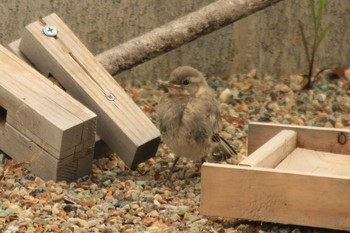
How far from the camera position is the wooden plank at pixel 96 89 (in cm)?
560

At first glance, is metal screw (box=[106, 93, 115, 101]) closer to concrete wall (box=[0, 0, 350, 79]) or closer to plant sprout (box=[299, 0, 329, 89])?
concrete wall (box=[0, 0, 350, 79])

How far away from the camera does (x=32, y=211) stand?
4906 millimetres

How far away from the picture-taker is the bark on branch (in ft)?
20.7

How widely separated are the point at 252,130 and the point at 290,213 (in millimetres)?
1103

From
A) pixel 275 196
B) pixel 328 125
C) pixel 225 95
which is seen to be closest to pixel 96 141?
pixel 275 196

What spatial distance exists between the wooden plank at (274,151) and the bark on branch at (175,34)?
1.36 m

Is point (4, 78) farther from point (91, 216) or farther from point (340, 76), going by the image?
point (340, 76)

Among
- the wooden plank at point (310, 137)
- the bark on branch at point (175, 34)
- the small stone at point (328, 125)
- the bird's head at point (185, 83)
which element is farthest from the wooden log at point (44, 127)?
the small stone at point (328, 125)

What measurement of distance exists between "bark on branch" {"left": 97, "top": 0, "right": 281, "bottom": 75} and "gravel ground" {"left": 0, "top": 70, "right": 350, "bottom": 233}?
652mm

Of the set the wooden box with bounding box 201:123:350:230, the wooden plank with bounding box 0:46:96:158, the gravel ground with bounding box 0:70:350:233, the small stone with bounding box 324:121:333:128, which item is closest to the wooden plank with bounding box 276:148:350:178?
the wooden box with bounding box 201:123:350:230

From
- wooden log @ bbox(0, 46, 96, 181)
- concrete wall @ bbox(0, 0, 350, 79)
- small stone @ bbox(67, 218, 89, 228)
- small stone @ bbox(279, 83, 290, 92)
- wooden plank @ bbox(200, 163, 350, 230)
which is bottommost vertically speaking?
small stone @ bbox(67, 218, 89, 228)

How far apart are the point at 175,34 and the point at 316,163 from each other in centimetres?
172

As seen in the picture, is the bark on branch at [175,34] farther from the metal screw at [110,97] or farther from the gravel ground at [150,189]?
the gravel ground at [150,189]

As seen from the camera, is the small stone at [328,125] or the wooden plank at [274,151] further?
the small stone at [328,125]
